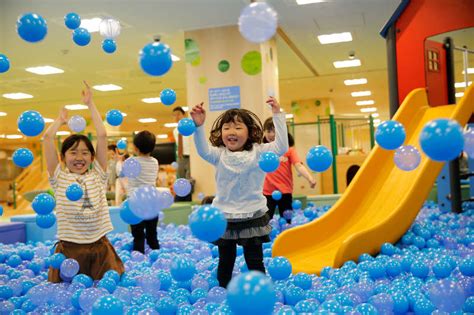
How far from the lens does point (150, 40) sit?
7.34m

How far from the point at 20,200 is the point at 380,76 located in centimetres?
1105

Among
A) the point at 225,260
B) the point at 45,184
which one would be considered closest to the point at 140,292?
the point at 225,260

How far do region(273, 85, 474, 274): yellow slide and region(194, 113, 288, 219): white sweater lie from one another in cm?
64

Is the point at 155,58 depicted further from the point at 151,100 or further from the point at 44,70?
the point at 151,100

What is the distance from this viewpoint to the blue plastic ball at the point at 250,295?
39.6 inches

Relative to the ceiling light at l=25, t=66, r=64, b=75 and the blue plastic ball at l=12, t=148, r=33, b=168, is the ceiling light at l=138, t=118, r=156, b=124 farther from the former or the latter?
the blue plastic ball at l=12, t=148, r=33, b=168

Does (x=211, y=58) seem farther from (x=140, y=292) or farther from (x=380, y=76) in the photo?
(x=380, y=76)

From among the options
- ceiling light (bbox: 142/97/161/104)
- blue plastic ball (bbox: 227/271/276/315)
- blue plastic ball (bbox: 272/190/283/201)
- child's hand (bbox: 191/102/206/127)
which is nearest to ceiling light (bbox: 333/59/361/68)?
ceiling light (bbox: 142/97/161/104)

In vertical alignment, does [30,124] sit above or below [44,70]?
below

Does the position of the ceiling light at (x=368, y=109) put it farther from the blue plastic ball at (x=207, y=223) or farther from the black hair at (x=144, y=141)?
the blue plastic ball at (x=207, y=223)

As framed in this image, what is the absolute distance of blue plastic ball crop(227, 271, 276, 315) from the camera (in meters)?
1.01

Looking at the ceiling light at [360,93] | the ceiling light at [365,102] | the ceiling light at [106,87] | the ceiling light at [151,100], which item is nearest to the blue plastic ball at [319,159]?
the ceiling light at [106,87]

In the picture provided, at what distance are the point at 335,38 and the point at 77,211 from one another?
6266 millimetres

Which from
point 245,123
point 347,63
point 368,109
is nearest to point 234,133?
point 245,123
